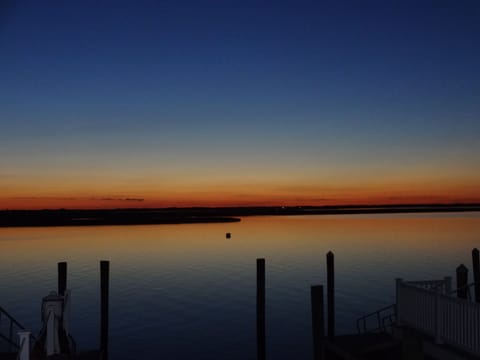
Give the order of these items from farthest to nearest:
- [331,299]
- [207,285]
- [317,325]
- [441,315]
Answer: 1. [207,285]
2. [331,299]
3. [317,325]
4. [441,315]

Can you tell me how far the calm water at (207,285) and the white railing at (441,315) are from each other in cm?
1088

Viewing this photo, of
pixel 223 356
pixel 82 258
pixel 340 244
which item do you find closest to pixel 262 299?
pixel 223 356

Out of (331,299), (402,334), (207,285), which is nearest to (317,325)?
(331,299)

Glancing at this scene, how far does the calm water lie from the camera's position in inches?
1073

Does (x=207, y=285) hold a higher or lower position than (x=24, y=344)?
lower

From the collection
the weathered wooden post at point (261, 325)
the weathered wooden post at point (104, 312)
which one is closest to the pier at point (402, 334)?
the weathered wooden post at point (261, 325)

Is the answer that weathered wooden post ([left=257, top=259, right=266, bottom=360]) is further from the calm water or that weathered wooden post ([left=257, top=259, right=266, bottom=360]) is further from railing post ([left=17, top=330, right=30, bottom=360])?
railing post ([left=17, top=330, right=30, bottom=360])

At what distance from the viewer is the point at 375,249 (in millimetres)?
64438

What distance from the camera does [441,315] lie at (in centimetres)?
1380

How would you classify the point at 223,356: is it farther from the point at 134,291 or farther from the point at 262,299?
the point at 134,291

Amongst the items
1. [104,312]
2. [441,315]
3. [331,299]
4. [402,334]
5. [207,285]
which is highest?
[402,334]

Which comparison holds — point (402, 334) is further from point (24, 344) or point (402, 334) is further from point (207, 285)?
point (207, 285)

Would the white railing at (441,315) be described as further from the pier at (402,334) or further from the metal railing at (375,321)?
the metal railing at (375,321)

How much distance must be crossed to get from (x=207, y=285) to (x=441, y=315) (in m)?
29.9
